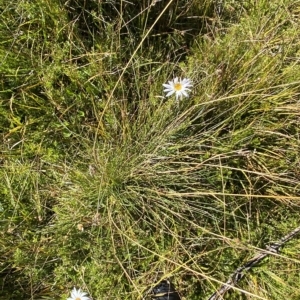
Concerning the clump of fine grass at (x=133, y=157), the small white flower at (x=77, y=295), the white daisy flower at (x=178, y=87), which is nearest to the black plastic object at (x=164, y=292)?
the clump of fine grass at (x=133, y=157)

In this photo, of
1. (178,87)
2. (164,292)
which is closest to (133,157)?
(178,87)

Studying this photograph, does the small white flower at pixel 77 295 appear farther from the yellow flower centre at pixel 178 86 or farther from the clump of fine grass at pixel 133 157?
the yellow flower centre at pixel 178 86

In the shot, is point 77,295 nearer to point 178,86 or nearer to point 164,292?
point 164,292

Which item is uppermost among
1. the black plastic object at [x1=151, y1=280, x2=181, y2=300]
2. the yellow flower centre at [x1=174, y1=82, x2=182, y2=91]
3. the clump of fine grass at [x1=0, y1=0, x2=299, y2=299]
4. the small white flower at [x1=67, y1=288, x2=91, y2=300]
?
the yellow flower centre at [x1=174, y1=82, x2=182, y2=91]

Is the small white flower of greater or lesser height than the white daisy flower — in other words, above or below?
below

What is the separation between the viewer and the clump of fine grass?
1533 mm

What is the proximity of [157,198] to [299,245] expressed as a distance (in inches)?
20.6

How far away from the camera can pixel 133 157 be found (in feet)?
5.08

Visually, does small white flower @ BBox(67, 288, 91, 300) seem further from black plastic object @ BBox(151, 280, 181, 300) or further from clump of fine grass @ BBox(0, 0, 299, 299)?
black plastic object @ BBox(151, 280, 181, 300)

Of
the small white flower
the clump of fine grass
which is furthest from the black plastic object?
the small white flower

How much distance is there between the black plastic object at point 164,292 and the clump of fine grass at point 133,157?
37 mm

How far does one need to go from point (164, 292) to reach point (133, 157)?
1.50 ft

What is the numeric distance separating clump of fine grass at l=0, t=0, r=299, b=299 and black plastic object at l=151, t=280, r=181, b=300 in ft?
0.12

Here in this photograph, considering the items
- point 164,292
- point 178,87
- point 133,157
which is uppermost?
point 178,87
